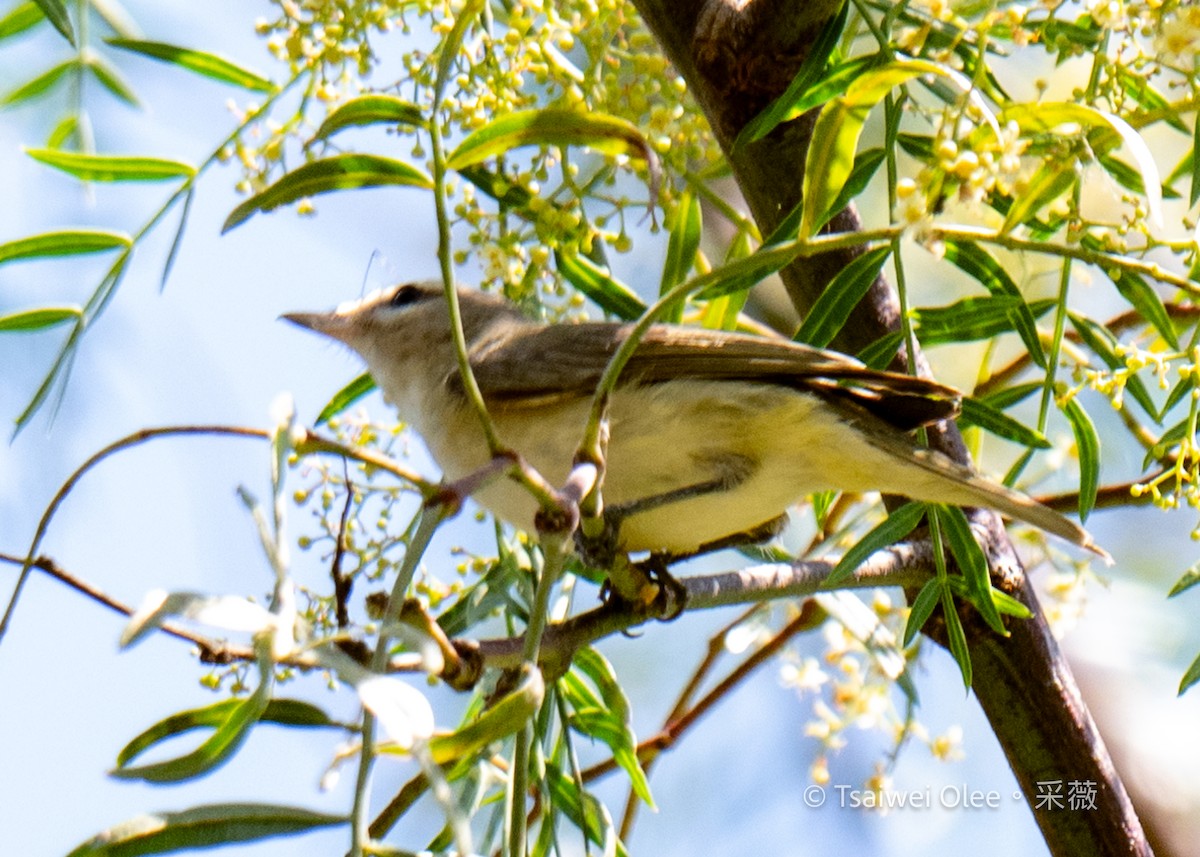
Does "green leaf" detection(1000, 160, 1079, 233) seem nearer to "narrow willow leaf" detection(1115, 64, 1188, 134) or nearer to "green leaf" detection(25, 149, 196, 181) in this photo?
"narrow willow leaf" detection(1115, 64, 1188, 134)

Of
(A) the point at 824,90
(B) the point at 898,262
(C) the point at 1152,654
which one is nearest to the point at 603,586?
(B) the point at 898,262

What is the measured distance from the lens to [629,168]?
2453 millimetres

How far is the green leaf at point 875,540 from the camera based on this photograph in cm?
199

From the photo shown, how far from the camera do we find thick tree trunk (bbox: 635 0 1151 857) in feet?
7.73

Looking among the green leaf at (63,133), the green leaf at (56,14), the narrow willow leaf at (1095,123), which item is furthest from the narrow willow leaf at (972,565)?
the green leaf at (63,133)

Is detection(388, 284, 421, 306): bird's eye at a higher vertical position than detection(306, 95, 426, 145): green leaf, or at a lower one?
higher

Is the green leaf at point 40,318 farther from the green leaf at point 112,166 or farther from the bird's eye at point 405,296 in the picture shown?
the bird's eye at point 405,296

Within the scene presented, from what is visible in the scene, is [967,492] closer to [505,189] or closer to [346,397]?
[505,189]

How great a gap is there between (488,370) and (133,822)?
1.84 meters

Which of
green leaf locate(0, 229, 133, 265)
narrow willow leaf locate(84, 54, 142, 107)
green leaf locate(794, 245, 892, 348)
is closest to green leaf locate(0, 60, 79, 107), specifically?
narrow willow leaf locate(84, 54, 142, 107)

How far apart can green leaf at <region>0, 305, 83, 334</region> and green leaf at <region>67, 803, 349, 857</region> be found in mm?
1219

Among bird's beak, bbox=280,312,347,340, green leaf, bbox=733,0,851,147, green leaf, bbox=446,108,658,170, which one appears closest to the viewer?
green leaf, bbox=446,108,658,170

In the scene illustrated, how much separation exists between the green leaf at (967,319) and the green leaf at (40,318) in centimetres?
129

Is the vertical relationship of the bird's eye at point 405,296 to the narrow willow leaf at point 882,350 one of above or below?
above
